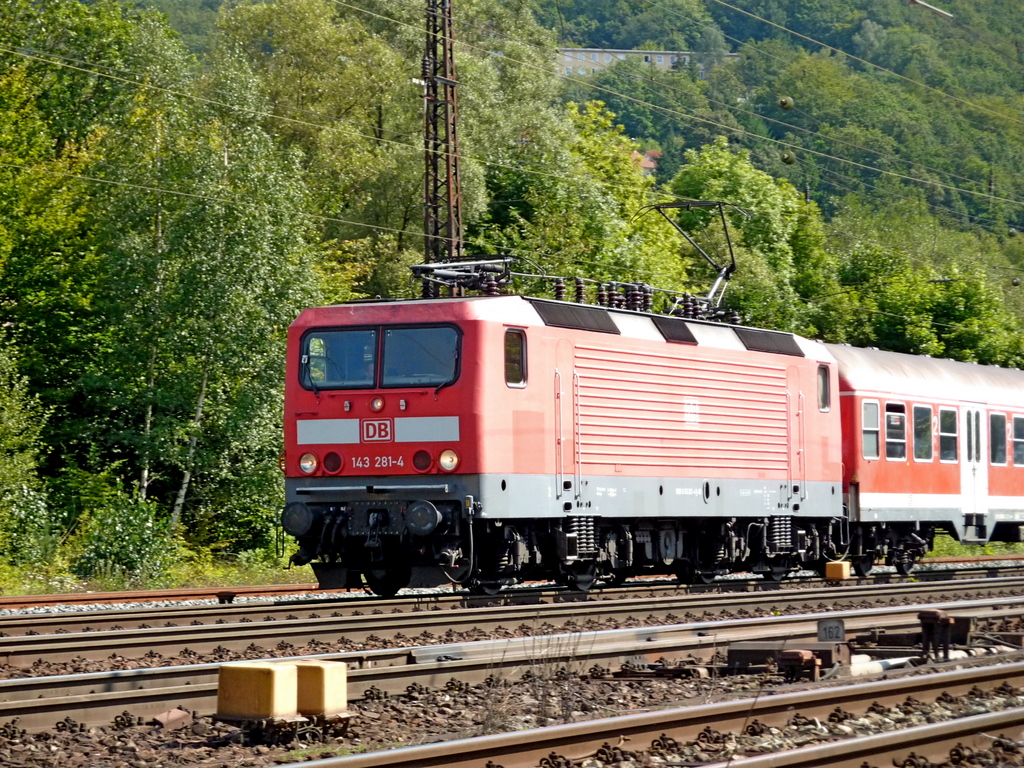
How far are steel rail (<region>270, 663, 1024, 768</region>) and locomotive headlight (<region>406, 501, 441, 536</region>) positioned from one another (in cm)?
604

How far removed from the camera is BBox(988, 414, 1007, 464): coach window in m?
25.6

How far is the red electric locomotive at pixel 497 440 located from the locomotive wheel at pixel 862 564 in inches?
200

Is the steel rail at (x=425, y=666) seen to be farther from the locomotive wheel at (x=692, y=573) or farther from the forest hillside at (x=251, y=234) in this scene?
the forest hillside at (x=251, y=234)

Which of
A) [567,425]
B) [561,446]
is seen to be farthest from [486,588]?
[567,425]

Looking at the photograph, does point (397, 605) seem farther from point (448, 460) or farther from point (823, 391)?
point (823, 391)

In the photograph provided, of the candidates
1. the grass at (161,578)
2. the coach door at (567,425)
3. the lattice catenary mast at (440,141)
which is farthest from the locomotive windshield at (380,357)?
the lattice catenary mast at (440,141)

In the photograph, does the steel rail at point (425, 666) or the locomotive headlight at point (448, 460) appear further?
the locomotive headlight at point (448, 460)

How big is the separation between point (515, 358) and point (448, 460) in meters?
1.43

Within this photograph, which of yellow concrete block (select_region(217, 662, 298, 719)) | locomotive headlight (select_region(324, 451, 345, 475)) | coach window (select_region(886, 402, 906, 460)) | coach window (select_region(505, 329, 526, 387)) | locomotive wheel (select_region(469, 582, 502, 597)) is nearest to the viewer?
yellow concrete block (select_region(217, 662, 298, 719))

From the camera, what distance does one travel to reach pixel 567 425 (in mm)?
16484

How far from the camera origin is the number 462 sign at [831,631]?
37.8 feet

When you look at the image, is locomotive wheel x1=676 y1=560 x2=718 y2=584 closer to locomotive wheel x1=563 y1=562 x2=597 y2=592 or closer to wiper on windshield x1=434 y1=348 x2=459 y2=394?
locomotive wheel x1=563 y1=562 x2=597 y2=592

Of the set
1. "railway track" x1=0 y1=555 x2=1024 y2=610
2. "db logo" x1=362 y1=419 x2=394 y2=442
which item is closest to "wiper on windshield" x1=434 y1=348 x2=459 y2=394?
"db logo" x1=362 y1=419 x2=394 y2=442

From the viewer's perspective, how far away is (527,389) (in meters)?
15.9
